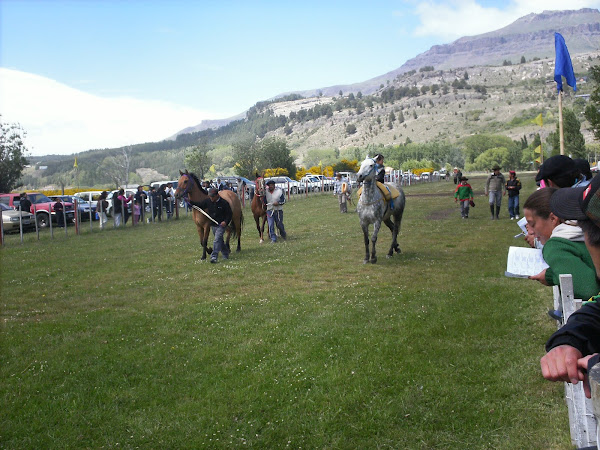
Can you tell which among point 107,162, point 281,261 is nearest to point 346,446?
point 281,261

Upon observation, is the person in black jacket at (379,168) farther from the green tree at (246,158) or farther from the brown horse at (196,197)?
the green tree at (246,158)

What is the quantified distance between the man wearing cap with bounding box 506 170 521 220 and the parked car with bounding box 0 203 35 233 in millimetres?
22132

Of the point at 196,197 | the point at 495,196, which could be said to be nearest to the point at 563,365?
the point at 196,197

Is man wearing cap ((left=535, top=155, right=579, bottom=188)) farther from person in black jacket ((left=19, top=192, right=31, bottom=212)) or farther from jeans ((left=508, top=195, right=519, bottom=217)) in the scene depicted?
person in black jacket ((left=19, top=192, right=31, bottom=212))

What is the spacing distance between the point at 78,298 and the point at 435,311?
22.3 feet

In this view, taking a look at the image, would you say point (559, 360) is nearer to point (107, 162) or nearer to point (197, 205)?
point (197, 205)

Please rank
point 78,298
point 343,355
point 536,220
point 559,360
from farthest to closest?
point 78,298, point 343,355, point 536,220, point 559,360

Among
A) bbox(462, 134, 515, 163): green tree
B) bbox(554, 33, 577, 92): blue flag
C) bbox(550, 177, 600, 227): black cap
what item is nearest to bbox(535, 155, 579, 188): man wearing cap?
bbox(550, 177, 600, 227): black cap

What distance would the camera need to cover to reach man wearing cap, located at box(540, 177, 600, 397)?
7.22 feet

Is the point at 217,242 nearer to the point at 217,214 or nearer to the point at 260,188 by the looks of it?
the point at 217,214

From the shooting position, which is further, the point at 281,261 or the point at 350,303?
the point at 281,261

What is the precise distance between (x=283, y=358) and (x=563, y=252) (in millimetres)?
4053

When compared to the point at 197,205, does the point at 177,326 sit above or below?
below

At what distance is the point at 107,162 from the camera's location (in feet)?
414
